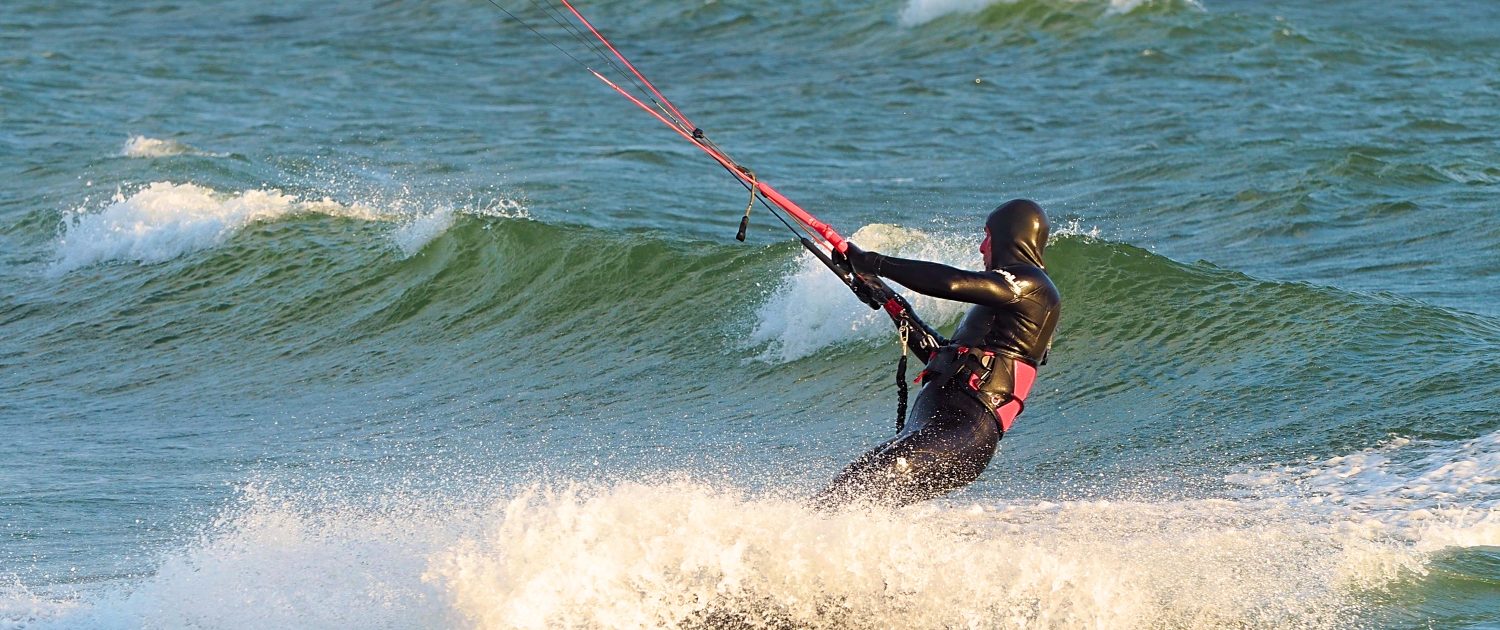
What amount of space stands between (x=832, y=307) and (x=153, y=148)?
33.0 ft

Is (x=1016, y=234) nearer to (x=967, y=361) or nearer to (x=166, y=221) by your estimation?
A: (x=967, y=361)

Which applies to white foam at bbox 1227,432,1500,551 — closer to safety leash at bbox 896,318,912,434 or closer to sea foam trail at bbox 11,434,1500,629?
sea foam trail at bbox 11,434,1500,629

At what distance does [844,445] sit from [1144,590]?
3.42 metres

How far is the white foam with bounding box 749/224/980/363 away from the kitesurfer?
4940 mm

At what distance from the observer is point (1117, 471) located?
336 inches

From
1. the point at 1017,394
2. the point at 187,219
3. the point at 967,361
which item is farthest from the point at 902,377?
the point at 187,219

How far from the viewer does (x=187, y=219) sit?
606 inches

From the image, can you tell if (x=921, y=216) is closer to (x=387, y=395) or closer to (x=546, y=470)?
(x=387, y=395)

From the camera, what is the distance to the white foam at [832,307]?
11.6 m

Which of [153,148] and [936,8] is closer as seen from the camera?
[153,148]

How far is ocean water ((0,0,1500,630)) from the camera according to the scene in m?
6.13

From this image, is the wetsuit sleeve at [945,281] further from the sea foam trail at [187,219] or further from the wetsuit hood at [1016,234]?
the sea foam trail at [187,219]

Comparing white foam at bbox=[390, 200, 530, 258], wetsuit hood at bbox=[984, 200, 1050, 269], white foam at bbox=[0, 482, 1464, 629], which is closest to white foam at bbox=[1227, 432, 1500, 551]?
white foam at bbox=[0, 482, 1464, 629]

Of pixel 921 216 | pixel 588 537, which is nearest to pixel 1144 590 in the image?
A: pixel 588 537
